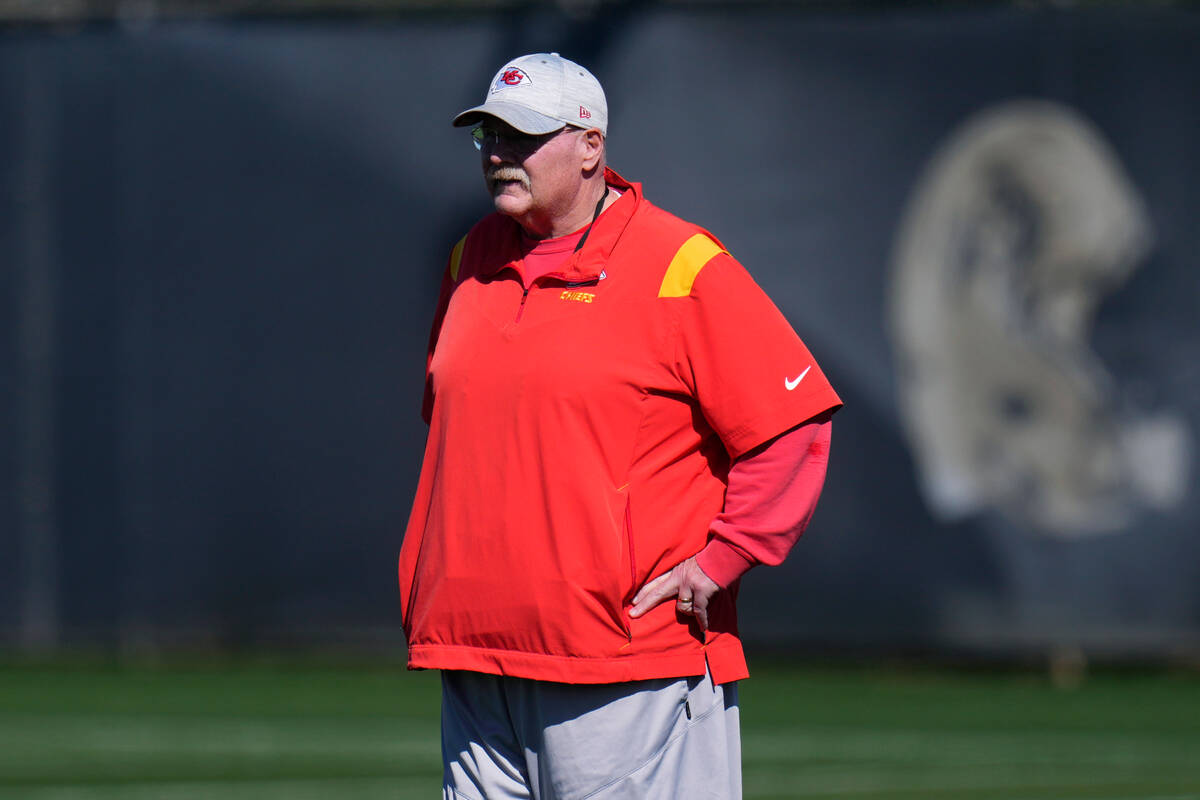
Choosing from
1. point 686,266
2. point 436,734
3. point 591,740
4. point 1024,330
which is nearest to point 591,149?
point 686,266

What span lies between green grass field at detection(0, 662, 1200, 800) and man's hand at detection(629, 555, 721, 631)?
4.15m

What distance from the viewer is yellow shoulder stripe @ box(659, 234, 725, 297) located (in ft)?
12.1

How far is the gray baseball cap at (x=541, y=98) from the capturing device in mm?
3748

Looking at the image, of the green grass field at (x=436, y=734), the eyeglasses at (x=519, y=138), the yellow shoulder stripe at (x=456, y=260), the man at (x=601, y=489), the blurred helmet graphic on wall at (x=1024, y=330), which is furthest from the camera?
the blurred helmet graphic on wall at (x=1024, y=330)

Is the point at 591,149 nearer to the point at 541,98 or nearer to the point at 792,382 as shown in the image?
the point at 541,98

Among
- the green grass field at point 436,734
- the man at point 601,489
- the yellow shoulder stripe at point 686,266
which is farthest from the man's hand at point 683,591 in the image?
the green grass field at point 436,734

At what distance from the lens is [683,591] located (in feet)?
12.0

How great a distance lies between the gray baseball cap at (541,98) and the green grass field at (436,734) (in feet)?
14.3

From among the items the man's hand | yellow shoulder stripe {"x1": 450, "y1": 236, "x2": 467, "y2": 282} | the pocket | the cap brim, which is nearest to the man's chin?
the cap brim

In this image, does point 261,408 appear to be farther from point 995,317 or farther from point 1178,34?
point 1178,34

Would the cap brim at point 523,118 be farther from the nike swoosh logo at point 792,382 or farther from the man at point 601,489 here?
the nike swoosh logo at point 792,382

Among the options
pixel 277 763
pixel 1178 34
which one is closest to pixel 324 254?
pixel 277 763

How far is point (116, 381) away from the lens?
37.6 feet

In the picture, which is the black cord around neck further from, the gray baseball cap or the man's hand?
the man's hand
